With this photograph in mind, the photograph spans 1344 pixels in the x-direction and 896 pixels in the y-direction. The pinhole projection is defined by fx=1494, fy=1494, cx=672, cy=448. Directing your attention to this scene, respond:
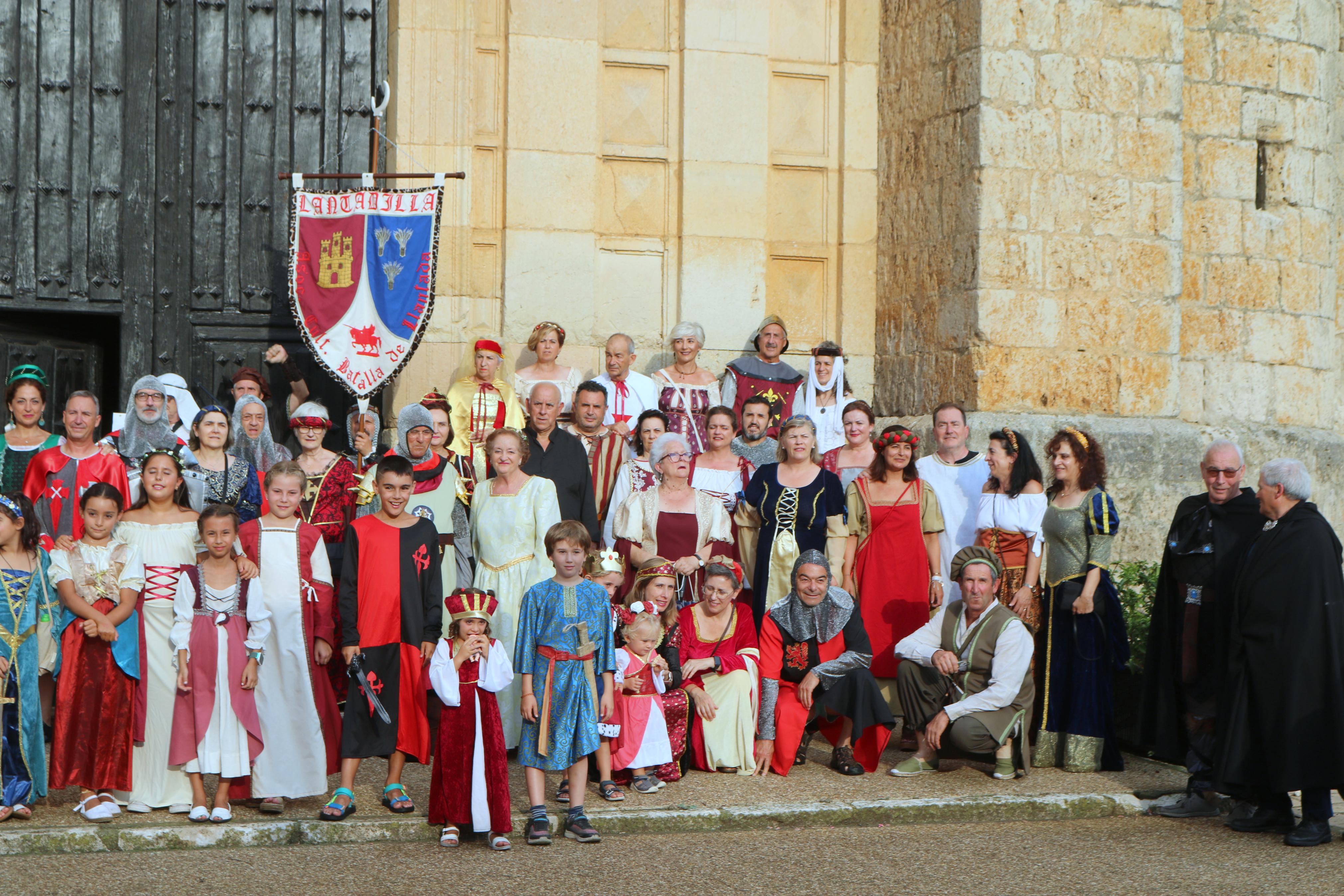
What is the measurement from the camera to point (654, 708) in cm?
672

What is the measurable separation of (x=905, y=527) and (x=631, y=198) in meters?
3.69

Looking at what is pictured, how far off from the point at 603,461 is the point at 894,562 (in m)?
1.72

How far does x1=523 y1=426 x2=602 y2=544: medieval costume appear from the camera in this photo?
776cm

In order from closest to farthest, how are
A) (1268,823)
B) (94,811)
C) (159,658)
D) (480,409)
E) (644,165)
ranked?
(94,811) < (159,658) < (1268,823) < (480,409) < (644,165)

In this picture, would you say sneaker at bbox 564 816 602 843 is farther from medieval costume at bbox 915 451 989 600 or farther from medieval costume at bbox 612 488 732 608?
medieval costume at bbox 915 451 989 600

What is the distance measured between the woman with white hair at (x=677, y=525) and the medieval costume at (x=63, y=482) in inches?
96.6

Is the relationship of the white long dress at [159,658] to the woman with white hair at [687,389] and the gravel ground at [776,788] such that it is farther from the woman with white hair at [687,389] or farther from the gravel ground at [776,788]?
the woman with white hair at [687,389]

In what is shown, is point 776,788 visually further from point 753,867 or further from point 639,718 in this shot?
point 753,867

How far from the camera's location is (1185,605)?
22.7 ft

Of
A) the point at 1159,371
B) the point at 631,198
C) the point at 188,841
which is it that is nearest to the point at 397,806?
the point at 188,841

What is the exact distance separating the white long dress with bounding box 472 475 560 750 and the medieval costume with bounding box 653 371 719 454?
192 centimetres

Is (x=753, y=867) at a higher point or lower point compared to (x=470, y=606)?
lower

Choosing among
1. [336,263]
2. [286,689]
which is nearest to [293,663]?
[286,689]

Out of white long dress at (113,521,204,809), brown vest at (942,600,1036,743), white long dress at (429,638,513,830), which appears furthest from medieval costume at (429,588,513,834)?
brown vest at (942,600,1036,743)
